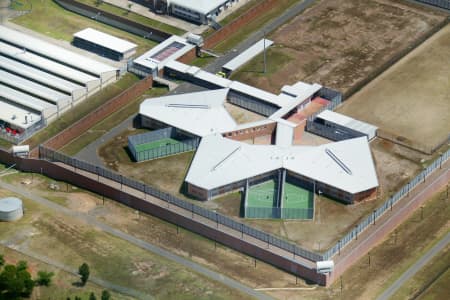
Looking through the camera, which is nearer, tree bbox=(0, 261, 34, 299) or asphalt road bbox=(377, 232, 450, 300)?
tree bbox=(0, 261, 34, 299)

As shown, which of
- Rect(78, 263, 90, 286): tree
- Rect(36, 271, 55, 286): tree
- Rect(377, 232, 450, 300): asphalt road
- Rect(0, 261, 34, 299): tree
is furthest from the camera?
Rect(377, 232, 450, 300): asphalt road

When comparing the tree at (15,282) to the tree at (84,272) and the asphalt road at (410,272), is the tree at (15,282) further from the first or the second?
the asphalt road at (410,272)

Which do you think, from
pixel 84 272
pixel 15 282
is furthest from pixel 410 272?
pixel 15 282

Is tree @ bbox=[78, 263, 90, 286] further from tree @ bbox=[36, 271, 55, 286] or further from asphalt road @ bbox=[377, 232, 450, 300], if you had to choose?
asphalt road @ bbox=[377, 232, 450, 300]

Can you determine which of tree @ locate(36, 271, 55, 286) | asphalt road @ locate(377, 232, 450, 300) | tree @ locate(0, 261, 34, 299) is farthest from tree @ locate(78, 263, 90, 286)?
asphalt road @ locate(377, 232, 450, 300)

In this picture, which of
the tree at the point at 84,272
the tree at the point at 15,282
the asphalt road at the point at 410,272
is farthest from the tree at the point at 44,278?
the asphalt road at the point at 410,272

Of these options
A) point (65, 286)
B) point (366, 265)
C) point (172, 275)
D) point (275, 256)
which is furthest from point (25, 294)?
point (366, 265)

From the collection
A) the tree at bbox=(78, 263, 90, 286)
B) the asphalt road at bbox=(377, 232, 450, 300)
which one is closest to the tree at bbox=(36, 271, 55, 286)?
the tree at bbox=(78, 263, 90, 286)

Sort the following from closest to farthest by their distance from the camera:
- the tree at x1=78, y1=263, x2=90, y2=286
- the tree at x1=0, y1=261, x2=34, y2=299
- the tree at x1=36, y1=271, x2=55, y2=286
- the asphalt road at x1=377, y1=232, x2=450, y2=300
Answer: the tree at x1=0, y1=261, x2=34, y2=299 → the tree at x1=78, y1=263, x2=90, y2=286 → the tree at x1=36, y1=271, x2=55, y2=286 → the asphalt road at x1=377, y1=232, x2=450, y2=300

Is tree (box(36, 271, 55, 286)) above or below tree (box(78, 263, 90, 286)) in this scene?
below
